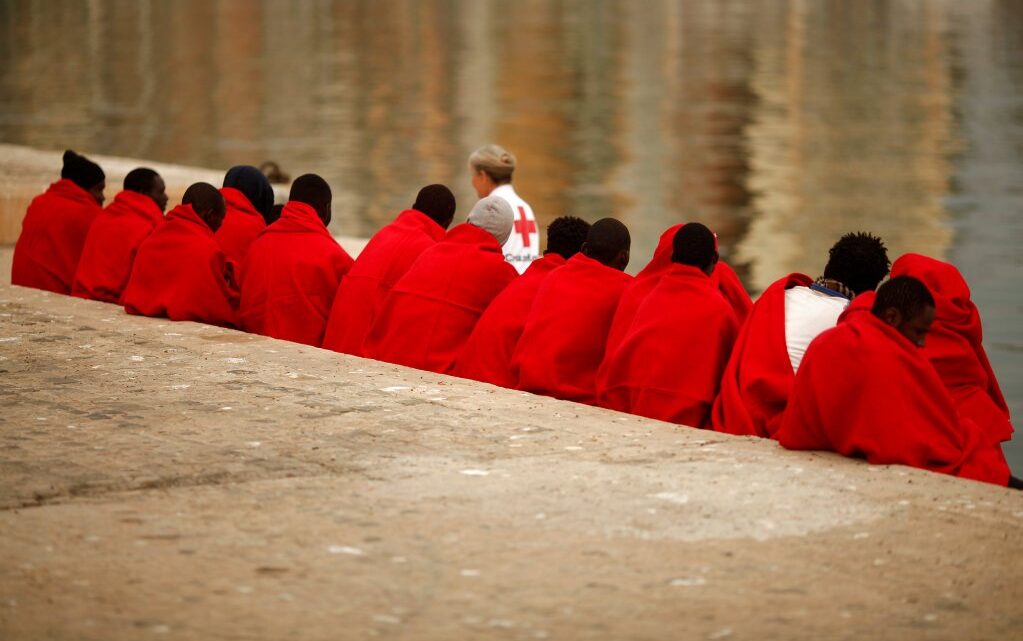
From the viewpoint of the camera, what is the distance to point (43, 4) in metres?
58.5

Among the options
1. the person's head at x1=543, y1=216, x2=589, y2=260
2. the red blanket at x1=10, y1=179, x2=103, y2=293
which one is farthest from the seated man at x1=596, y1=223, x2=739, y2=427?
the red blanket at x1=10, y1=179, x2=103, y2=293

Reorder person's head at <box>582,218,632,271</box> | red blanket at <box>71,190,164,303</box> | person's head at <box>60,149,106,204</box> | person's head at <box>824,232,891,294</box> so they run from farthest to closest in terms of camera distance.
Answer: person's head at <box>60,149,106,204</box> < red blanket at <box>71,190,164,303</box> < person's head at <box>582,218,632,271</box> < person's head at <box>824,232,891,294</box>

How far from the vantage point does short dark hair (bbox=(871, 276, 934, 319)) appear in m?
4.89

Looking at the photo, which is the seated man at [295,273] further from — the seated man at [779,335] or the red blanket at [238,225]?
the seated man at [779,335]

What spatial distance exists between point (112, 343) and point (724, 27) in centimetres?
3965

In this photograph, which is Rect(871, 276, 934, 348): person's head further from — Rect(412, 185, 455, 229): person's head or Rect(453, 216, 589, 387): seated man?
Rect(412, 185, 455, 229): person's head

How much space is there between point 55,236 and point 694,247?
382cm

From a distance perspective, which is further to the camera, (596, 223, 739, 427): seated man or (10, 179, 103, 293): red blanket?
(10, 179, 103, 293): red blanket

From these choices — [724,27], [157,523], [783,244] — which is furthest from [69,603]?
[724,27]

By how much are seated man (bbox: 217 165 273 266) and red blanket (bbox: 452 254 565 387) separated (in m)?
1.73

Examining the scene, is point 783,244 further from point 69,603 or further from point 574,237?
point 69,603

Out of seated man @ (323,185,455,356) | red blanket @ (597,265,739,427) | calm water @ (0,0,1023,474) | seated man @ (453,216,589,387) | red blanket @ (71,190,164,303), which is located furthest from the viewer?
calm water @ (0,0,1023,474)

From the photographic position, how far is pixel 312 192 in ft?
23.7

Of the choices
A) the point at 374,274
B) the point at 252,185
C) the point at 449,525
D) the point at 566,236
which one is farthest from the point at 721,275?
the point at 252,185
